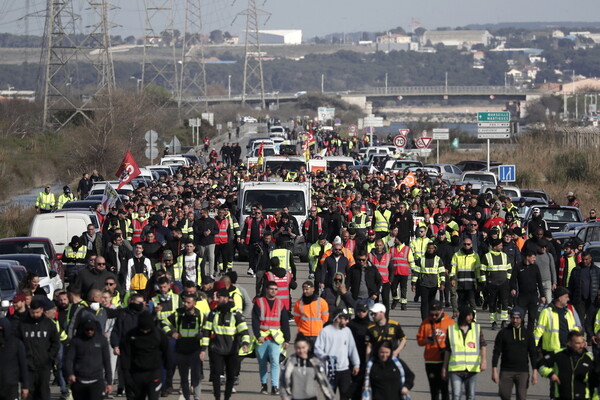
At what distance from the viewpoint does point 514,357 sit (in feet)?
43.6

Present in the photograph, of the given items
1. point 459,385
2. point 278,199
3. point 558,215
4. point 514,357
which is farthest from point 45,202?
point 459,385

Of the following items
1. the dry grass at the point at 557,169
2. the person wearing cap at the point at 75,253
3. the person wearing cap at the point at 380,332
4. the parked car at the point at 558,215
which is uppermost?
the person wearing cap at the point at 380,332

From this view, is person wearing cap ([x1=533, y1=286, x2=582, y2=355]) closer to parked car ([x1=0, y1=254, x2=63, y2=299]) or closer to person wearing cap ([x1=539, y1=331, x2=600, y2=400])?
person wearing cap ([x1=539, y1=331, x2=600, y2=400])

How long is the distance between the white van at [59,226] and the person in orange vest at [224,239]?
2813mm

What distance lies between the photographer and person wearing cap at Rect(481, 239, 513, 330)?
1945cm

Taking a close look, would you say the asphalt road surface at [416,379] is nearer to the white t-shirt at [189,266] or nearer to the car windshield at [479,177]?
the white t-shirt at [189,266]

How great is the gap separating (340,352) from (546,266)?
776 cm

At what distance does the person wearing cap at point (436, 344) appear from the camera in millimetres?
13047

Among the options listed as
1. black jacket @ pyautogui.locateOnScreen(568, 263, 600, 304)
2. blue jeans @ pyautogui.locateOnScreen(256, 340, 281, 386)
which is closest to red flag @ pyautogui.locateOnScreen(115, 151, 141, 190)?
black jacket @ pyautogui.locateOnScreen(568, 263, 600, 304)

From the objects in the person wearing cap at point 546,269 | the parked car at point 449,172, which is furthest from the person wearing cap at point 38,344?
the parked car at point 449,172

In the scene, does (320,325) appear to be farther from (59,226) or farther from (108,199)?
(108,199)

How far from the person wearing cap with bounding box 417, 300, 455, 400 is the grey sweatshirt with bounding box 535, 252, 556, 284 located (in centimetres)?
664

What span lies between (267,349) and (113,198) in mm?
16694

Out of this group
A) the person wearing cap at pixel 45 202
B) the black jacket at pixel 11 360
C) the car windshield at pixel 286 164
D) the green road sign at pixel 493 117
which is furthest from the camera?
the green road sign at pixel 493 117
